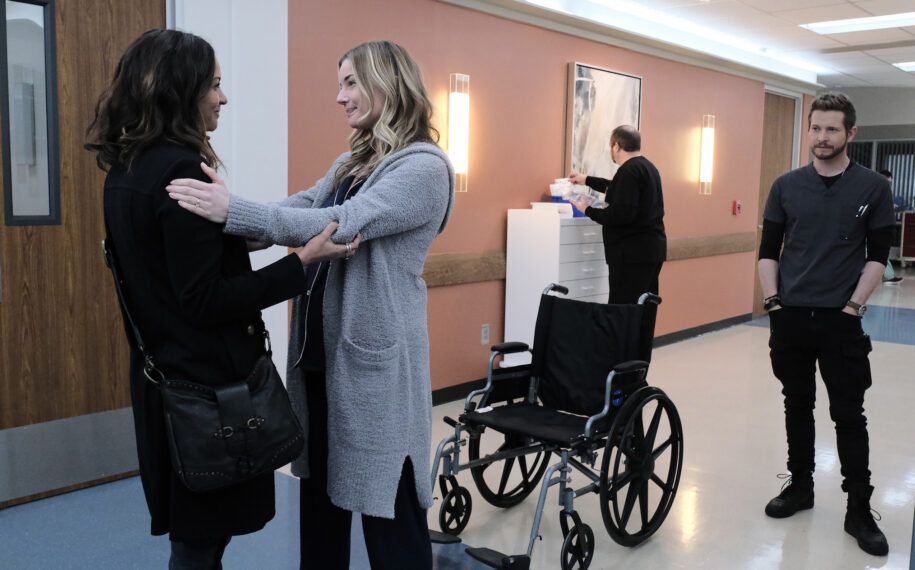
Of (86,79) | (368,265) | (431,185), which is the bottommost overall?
(368,265)

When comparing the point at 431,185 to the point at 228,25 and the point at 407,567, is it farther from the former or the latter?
the point at 228,25

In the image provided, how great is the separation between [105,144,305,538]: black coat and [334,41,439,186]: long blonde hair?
348 mm

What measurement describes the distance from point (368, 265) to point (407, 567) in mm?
653

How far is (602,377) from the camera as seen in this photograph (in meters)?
2.85

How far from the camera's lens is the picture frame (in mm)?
5477

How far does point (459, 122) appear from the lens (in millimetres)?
4535

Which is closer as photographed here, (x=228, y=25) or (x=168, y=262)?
(x=168, y=262)

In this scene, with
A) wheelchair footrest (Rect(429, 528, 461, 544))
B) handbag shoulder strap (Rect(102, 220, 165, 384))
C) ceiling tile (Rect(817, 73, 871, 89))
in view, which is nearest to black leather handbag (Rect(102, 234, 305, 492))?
handbag shoulder strap (Rect(102, 220, 165, 384))

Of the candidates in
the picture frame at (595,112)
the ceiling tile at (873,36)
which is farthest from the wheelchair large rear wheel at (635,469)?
the ceiling tile at (873,36)

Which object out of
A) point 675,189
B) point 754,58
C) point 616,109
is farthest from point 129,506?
point 754,58

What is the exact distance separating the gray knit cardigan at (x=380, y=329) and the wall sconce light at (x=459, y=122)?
2.88 metres

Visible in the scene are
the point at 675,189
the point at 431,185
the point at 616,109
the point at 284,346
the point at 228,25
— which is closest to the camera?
the point at 431,185

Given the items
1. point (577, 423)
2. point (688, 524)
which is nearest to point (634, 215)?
point (688, 524)

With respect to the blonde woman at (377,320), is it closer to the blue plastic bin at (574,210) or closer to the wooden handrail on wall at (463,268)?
the wooden handrail on wall at (463,268)
